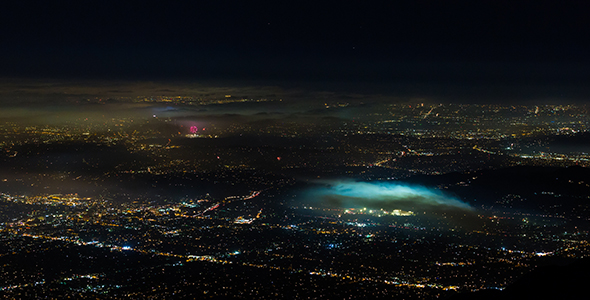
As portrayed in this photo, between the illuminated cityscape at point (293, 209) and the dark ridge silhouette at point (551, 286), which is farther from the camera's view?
the illuminated cityscape at point (293, 209)

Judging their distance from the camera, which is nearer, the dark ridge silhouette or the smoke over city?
the dark ridge silhouette

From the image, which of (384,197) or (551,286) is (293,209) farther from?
(551,286)

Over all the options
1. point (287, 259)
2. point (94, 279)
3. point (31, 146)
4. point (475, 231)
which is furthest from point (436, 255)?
point (31, 146)

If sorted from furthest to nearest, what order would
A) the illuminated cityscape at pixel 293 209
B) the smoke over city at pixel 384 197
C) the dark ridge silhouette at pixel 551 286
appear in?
the smoke over city at pixel 384 197 → the illuminated cityscape at pixel 293 209 → the dark ridge silhouette at pixel 551 286

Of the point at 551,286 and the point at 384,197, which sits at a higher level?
the point at 551,286

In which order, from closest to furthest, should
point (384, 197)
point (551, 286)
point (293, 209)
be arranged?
point (551, 286) < point (293, 209) < point (384, 197)

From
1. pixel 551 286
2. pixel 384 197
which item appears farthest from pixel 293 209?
pixel 551 286

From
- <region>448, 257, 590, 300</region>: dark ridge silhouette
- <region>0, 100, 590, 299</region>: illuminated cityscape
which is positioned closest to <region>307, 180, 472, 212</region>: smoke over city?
<region>0, 100, 590, 299</region>: illuminated cityscape

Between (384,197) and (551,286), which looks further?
(384,197)

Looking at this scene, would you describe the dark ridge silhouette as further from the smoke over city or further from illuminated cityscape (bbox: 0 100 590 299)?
the smoke over city

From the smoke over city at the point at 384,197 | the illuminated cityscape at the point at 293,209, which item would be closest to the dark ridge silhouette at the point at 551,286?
the illuminated cityscape at the point at 293,209

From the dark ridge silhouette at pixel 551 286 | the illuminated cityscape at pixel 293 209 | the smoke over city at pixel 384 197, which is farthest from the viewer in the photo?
the smoke over city at pixel 384 197

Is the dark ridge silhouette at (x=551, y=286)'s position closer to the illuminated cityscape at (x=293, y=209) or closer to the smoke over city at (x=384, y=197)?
the illuminated cityscape at (x=293, y=209)
